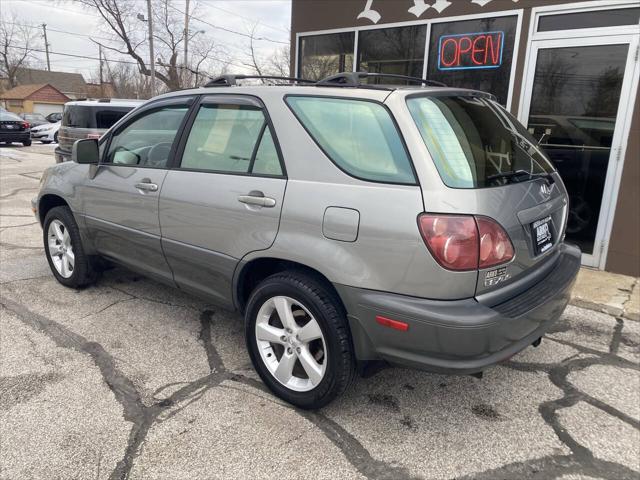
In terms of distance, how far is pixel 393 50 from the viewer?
6.46m

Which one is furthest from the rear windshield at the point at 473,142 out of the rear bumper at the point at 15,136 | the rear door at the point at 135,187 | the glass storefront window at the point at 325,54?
the rear bumper at the point at 15,136

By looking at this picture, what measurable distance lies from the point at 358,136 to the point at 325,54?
5147 mm

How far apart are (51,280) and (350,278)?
3605 mm

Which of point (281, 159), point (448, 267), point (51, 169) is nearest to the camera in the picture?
point (448, 267)

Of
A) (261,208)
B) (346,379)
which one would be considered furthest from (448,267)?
(261,208)

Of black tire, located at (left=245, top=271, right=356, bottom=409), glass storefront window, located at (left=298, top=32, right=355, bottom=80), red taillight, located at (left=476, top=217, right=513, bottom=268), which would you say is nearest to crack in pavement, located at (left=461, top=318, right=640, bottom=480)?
black tire, located at (left=245, top=271, right=356, bottom=409)

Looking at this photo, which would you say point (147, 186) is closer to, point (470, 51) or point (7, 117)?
point (470, 51)

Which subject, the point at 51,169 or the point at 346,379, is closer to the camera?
the point at 346,379

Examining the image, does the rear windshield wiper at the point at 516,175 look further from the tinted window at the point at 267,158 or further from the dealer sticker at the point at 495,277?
the tinted window at the point at 267,158

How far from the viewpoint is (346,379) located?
252 centimetres

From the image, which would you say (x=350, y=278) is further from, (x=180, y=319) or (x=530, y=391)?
(x=180, y=319)

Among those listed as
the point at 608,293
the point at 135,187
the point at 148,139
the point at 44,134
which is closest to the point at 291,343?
the point at 135,187

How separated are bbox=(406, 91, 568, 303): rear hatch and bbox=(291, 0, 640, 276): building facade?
2.69 m

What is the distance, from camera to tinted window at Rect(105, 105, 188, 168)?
11.4ft
